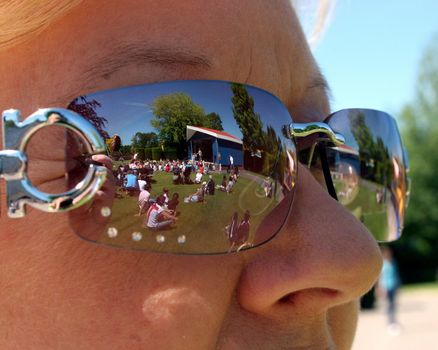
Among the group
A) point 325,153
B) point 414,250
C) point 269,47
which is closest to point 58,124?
point 269,47

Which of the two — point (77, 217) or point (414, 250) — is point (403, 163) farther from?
point (414, 250)

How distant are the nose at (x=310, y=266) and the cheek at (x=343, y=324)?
0.84ft

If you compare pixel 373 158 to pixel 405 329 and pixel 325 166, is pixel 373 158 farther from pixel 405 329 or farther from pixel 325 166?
pixel 405 329

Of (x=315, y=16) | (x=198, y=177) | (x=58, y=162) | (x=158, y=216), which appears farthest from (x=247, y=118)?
(x=315, y=16)

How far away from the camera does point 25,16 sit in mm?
1036

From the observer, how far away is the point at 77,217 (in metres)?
1.00

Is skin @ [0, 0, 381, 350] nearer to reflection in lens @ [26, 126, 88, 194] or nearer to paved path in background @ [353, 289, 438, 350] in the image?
reflection in lens @ [26, 126, 88, 194]

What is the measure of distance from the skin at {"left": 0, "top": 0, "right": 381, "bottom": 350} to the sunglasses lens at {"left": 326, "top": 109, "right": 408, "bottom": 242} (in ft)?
1.82

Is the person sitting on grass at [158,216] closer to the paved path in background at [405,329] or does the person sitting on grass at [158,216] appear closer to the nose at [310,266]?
the nose at [310,266]

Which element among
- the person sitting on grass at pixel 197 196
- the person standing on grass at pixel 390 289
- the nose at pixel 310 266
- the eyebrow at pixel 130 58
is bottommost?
the person standing on grass at pixel 390 289

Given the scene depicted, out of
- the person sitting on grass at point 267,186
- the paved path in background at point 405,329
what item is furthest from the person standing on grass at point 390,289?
the person sitting on grass at point 267,186

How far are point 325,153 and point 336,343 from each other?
60 cm

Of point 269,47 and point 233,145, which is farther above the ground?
point 269,47

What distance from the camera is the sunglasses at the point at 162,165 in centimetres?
98
